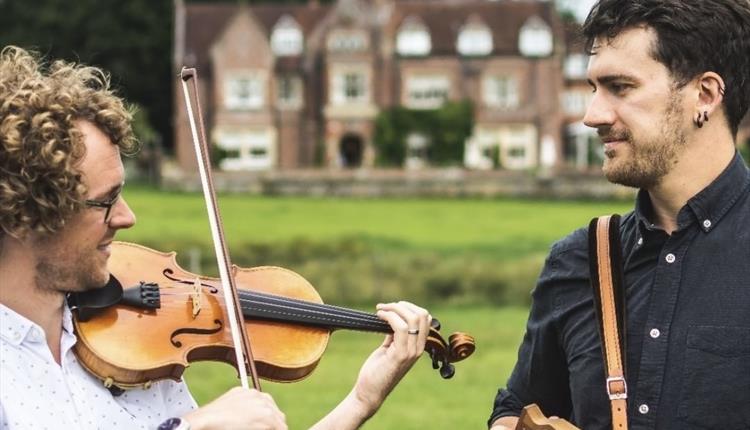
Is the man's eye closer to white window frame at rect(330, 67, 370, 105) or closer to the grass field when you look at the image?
the grass field

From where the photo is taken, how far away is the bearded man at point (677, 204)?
2.79m

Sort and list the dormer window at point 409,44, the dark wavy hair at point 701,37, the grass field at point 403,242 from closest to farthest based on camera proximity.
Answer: the dark wavy hair at point 701,37
the grass field at point 403,242
the dormer window at point 409,44

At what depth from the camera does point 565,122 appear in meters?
55.8

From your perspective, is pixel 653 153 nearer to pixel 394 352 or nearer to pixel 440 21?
pixel 394 352

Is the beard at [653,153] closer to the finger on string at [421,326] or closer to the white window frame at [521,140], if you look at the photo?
the finger on string at [421,326]

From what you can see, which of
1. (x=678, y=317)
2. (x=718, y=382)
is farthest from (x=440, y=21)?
(x=718, y=382)

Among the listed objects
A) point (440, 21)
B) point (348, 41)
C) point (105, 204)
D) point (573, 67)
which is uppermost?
point (105, 204)

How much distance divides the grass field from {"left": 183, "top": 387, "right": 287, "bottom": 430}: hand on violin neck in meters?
9.12

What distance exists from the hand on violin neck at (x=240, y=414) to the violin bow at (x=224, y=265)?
0.10 meters

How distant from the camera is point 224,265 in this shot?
3.07m

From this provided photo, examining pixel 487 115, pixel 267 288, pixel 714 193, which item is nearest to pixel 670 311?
pixel 714 193

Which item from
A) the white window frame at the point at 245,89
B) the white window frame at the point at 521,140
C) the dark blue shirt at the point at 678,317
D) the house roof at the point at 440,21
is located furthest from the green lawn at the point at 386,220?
the dark blue shirt at the point at 678,317

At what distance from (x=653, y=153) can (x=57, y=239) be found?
1.40 m

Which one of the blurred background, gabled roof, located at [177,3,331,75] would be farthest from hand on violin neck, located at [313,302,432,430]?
gabled roof, located at [177,3,331,75]
